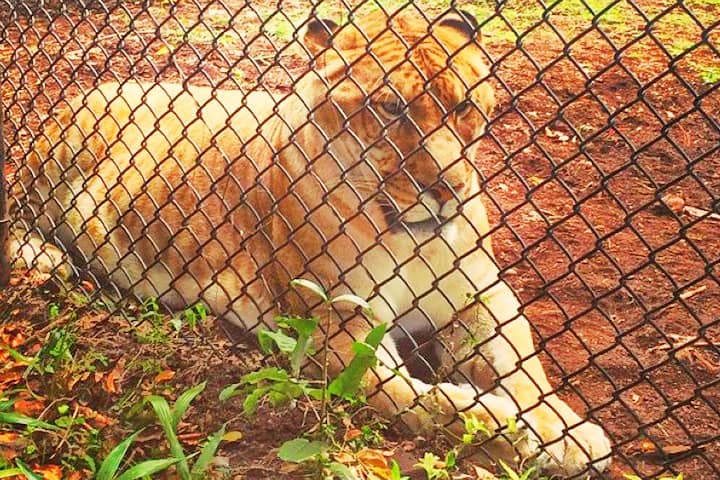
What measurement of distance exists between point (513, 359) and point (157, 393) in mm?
1148

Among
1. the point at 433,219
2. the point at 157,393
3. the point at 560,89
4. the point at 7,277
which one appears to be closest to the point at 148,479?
the point at 157,393

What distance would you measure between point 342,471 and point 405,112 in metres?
0.94

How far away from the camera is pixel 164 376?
3.05m

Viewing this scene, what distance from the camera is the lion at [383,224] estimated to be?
2689mm

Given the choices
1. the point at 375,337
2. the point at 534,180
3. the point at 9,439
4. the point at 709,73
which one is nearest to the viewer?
the point at 375,337

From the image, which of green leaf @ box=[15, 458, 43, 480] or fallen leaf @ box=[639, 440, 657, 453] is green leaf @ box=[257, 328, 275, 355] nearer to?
green leaf @ box=[15, 458, 43, 480]

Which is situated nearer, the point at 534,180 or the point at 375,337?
the point at 375,337

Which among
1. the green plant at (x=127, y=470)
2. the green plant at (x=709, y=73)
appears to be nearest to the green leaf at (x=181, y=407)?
the green plant at (x=127, y=470)

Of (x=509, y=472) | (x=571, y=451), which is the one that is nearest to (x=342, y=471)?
(x=509, y=472)

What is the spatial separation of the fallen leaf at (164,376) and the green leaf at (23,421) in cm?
40

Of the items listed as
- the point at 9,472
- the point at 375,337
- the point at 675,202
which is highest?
the point at 675,202

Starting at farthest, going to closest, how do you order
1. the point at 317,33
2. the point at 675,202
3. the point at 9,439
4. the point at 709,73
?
1. the point at 709,73
2. the point at 675,202
3. the point at 317,33
4. the point at 9,439

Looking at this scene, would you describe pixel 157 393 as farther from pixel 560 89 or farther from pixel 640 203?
pixel 560 89

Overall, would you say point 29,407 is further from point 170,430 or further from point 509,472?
point 509,472
